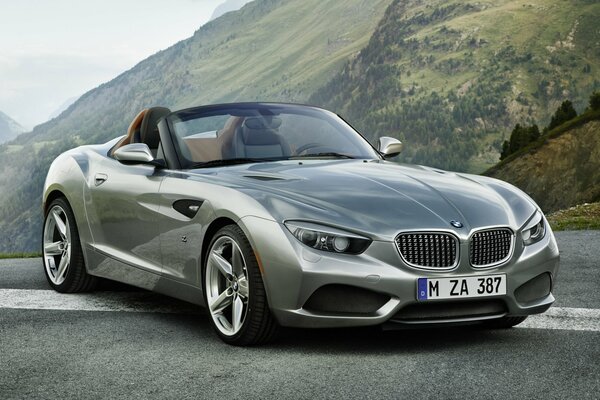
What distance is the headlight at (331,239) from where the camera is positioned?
16.1 feet

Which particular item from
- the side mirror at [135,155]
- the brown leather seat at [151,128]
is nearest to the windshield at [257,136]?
the side mirror at [135,155]

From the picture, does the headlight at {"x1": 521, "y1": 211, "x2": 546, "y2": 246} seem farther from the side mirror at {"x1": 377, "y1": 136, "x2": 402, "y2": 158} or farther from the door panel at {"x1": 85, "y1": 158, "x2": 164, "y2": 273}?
the door panel at {"x1": 85, "y1": 158, "x2": 164, "y2": 273}

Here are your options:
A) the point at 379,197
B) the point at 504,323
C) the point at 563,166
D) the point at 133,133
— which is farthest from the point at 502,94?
the point at 379,197

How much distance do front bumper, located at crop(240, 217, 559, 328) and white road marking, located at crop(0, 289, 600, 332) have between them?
887 mm

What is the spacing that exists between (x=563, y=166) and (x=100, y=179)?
188ft

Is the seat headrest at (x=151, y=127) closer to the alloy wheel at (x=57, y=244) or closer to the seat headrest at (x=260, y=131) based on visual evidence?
the alloy wheel at (x=57, y=244)

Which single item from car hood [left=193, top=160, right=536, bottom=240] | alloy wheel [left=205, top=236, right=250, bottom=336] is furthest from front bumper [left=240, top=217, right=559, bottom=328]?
alloy wheel [left=205, top=236, right=250, bottom=336]

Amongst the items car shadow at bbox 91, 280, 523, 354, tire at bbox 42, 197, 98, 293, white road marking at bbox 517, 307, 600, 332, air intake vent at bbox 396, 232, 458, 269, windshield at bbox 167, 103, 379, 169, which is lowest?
white road marking at bbox 517, 307, 600, 332

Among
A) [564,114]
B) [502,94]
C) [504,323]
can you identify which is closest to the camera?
[504,323]

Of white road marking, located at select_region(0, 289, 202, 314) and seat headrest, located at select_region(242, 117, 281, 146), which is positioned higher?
seat headrest, located at select_region(242, 117, 281, 146)

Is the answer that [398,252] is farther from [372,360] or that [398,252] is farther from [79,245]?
[79,245]

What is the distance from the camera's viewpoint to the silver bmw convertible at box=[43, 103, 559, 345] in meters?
4.93

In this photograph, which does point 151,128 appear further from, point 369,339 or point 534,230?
point 534,230

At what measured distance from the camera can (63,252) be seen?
763 centimetres
